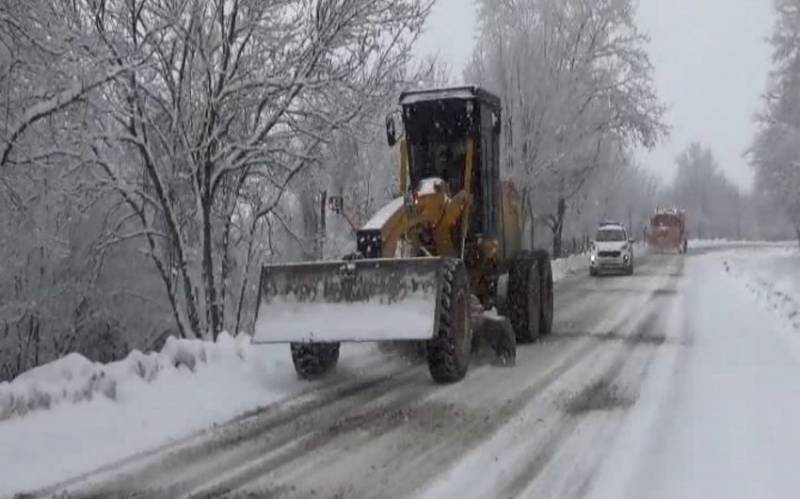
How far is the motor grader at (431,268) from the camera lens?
8.62 m

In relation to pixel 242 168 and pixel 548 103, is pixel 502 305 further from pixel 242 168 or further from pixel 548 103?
pixel 548 103

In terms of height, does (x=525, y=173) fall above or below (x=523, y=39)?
below

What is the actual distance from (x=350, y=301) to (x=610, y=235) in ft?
81.3

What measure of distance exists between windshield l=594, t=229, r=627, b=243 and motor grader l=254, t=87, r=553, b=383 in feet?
62.4

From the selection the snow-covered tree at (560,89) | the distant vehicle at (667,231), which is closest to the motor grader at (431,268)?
the snow-covered tree at (560,89)

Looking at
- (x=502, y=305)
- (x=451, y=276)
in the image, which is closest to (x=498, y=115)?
(x=502, y=305)

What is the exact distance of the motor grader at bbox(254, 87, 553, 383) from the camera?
8.62m

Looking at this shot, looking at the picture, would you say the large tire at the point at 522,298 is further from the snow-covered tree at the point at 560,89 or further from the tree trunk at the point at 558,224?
the tree trunk at the point at 558,224

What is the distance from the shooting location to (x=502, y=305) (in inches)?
476

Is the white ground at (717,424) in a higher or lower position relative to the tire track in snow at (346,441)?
lower

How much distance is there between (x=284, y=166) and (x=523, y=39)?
61.1 feet

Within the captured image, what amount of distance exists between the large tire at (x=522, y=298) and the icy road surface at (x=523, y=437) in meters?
0.66

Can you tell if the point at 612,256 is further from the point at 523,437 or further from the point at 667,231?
the point at 667,231

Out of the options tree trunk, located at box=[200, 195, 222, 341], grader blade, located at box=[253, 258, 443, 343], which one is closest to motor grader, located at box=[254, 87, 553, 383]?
grader blade, located at box=[253, 258, 443, 343]
